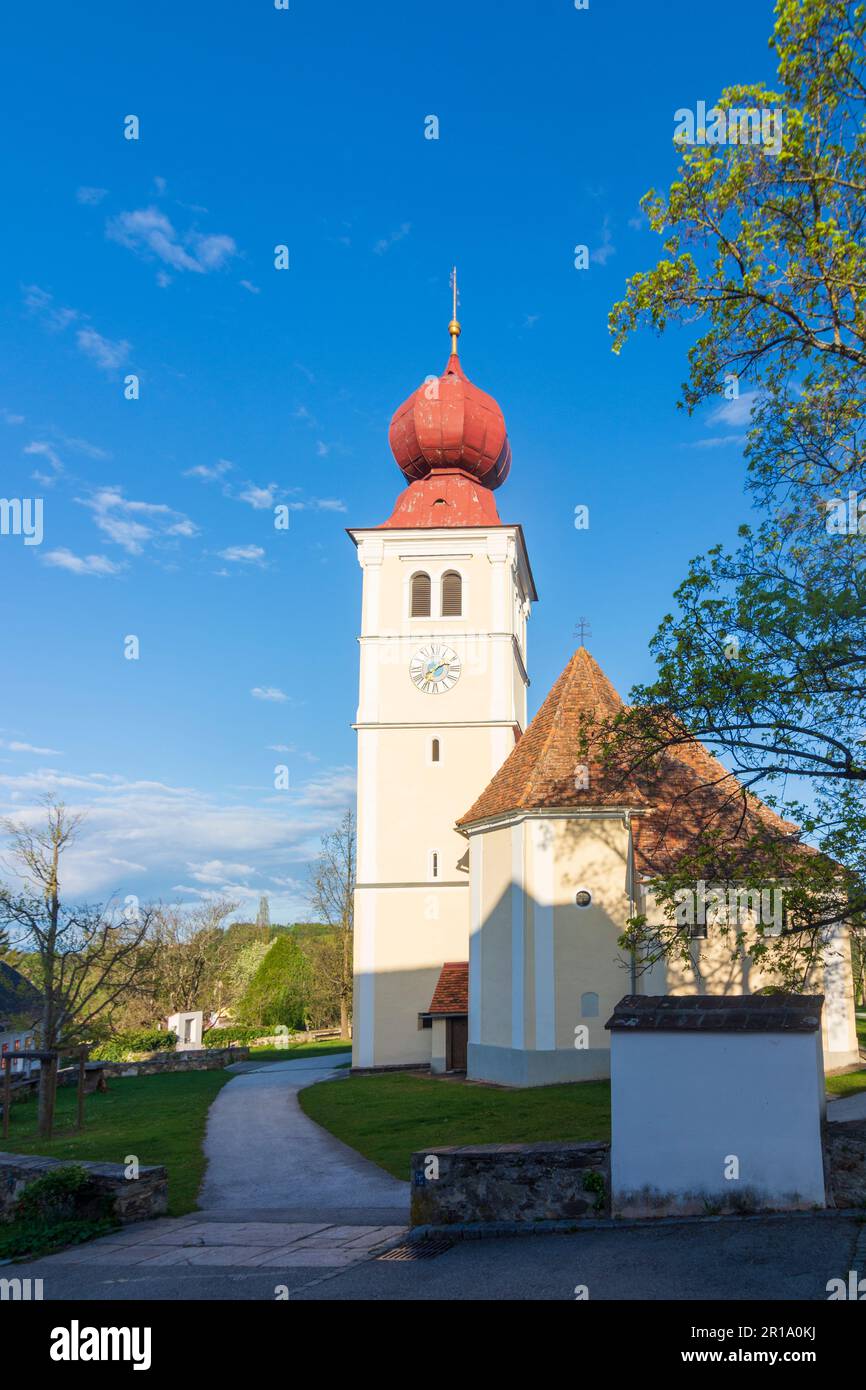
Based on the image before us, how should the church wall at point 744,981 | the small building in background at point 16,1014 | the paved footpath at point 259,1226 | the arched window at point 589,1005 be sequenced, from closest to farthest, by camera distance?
the paved footpath at point 259,1226
the church wall at point 744,981
the arched window at point 589,1005
the small building in background at point 16,1014

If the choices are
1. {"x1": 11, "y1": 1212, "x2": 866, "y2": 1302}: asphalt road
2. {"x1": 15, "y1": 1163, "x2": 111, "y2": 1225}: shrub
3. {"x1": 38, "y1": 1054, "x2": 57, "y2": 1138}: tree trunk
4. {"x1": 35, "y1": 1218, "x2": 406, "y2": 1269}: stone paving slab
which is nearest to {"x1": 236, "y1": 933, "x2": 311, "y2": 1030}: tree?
{"x1": 38, "y1": 1054, "x2": 57, "y2": 1138}: tree trunk

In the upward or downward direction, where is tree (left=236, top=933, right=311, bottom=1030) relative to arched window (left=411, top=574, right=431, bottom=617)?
downward

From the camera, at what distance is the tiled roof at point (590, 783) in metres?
22.9

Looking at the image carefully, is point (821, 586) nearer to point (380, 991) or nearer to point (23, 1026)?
point (380, 991)

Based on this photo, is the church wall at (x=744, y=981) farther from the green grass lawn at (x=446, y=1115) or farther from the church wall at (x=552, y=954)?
the green grass lawn at (x=446, y=1115)

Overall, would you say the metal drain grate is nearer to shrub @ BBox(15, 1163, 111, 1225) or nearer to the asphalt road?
the asphalt road

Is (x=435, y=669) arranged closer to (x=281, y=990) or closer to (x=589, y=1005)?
(x=589, y=1005)

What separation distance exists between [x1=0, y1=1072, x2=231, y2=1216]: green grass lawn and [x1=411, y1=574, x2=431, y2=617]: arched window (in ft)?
53.6

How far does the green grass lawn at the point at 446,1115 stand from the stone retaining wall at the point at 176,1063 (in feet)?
48.1

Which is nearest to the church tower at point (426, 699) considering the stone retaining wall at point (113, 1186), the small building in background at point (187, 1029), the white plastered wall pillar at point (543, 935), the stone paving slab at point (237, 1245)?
the white plastered wall pillar at point (543, 935)

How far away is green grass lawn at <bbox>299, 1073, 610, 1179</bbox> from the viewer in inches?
626

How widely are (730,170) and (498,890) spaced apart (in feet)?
60.1
